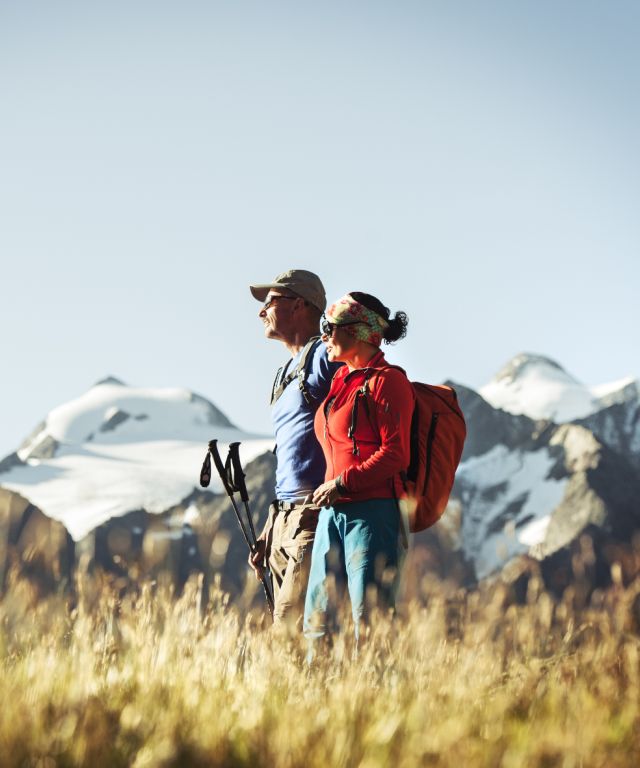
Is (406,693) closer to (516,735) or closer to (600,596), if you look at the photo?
(516,735)

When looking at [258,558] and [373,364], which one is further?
[258,558]

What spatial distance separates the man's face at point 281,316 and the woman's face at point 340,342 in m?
0.77

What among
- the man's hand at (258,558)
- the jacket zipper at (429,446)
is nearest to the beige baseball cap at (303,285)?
the jacket zipper at (429,446)

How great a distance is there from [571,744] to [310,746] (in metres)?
0.70

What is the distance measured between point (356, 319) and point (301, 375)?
0.58m

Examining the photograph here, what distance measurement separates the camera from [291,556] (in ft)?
17.1

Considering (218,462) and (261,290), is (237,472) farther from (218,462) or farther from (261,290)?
(261,290)

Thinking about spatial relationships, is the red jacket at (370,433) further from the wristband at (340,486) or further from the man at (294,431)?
the man at (294,431)

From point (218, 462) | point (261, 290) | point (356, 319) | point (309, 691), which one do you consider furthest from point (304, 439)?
point (309, 691)

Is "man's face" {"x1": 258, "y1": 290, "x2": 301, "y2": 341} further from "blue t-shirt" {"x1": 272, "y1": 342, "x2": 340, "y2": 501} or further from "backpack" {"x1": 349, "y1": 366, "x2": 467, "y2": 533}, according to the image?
"backpack" {"x1": 349, "y1": 366, "x2": 467, "y2": 533}

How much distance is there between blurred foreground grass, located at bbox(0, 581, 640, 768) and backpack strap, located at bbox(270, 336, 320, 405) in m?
1.35

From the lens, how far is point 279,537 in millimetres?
5348

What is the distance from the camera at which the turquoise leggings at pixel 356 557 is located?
4566mm

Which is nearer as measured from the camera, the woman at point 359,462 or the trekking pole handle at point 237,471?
the woman at point 359,462
